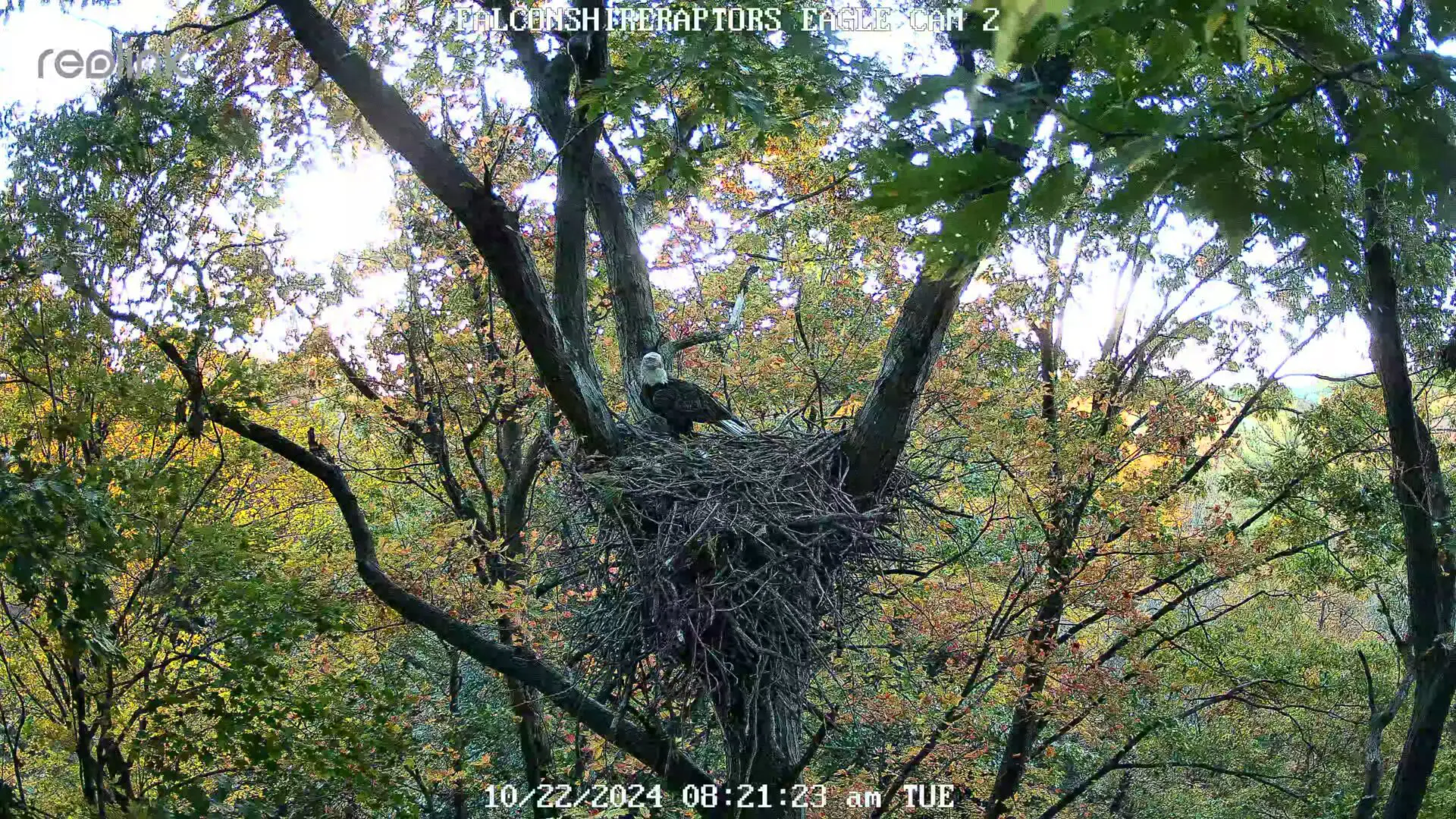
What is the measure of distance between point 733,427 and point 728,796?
6.63 ft

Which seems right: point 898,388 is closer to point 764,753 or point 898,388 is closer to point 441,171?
point 764,753

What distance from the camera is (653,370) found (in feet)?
18.3

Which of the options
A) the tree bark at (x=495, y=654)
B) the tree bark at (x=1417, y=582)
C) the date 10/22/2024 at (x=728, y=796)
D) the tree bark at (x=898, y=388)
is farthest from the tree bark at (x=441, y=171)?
the tree bark at (x=1417, y=582)

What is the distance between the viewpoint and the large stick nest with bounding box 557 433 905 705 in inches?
186

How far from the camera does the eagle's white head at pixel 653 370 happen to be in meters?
5.57

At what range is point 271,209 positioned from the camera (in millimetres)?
7781

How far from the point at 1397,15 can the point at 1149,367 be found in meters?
9.01

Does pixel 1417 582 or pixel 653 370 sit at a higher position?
pixel 653 370

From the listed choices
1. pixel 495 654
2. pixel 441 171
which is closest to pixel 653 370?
pixel 441 171

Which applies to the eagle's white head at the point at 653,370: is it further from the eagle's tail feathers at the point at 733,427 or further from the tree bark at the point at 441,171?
the tree bark at the point at 441,171

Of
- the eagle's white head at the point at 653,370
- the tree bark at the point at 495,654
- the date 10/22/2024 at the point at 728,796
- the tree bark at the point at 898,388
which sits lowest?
the date 10/22/2024 at the point at 728,796

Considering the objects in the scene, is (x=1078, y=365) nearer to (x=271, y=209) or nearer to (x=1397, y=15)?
(x=271, y=209)

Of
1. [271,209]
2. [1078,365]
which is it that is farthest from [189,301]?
[1078,365]

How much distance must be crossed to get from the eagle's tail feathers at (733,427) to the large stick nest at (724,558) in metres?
0.19
